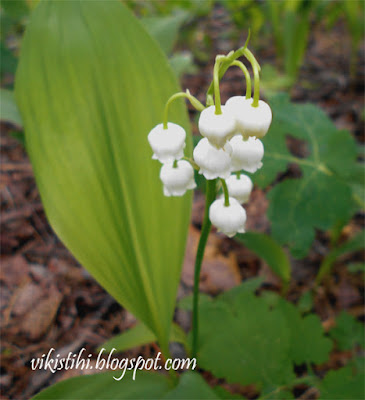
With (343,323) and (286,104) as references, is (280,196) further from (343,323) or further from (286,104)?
(343,323)

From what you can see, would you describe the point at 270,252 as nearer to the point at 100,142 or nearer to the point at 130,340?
the point at 130,340

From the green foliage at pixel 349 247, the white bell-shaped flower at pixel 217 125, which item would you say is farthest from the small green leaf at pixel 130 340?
the green foliage at pixel 349 247

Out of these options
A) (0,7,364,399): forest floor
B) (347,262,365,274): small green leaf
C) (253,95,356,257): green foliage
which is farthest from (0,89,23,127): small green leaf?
(347,262,365,274): small green leaf

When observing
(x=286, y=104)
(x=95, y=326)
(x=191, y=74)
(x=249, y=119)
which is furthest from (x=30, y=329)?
(x=191, y=74)

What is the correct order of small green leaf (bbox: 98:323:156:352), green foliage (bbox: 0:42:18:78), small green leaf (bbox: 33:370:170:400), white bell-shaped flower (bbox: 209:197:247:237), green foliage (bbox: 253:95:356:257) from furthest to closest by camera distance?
green foliage (bbox: 0:42:18:78), green foliage (bbox: 253:95:356:257), small green leaf (bbox: 98:323:156:352), small green leaf (bbox: 33:370:170:400), white bell-shaped flower (bbox: 209:197:247:237)

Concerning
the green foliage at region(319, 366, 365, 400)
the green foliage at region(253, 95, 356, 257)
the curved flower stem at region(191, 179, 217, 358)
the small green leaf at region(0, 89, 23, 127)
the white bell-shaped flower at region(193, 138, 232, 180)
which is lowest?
the green foliage at region(319, 366, 365, 400)

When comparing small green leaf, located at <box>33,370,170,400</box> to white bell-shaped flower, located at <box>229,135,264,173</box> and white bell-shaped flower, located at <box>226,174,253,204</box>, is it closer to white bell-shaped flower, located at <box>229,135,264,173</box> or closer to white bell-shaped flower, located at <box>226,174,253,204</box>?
white bell-shaped flower, located at <box>226,174,253,204</box>

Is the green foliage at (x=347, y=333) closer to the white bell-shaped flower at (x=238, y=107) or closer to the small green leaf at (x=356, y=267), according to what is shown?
the small green leaf at (x=356, y=267)

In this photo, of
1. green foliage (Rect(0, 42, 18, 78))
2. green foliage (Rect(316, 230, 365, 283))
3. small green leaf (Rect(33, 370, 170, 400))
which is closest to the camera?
small green leaf (Rect(33, 370, 170, 400))

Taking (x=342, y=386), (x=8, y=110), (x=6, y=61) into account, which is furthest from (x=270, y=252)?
(x=6, y=61)
